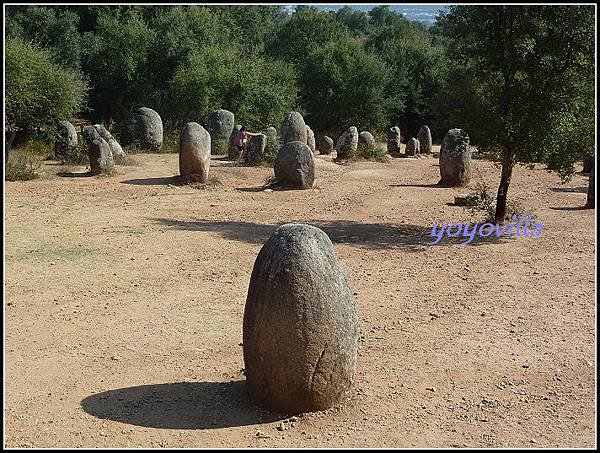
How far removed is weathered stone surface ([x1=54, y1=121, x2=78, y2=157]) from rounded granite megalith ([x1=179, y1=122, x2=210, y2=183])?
5.46 meters

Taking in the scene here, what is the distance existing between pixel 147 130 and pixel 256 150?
6.25m

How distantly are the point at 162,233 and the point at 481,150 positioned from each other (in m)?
6.74

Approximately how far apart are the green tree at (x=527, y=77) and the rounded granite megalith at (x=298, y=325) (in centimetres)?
854

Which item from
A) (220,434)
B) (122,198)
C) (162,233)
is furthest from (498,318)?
(122,198)

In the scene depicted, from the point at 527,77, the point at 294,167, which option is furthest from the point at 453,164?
the point at 527,77

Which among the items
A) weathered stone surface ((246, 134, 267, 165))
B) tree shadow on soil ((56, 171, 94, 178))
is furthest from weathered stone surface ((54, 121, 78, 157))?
weathered stone surface ((246, 134, 267, 165))

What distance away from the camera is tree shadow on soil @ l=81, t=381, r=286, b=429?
5.96 metres

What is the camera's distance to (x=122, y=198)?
17547 mm

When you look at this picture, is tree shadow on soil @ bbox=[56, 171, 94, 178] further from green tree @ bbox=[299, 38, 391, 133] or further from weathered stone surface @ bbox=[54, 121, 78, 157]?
green tree @ bbox=[299, 38, 391, 133]

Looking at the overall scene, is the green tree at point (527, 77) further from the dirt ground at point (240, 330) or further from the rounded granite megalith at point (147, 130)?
the rounded granite megalith at point (147, 130)

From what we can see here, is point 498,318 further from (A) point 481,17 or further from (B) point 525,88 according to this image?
(A) point 481,17

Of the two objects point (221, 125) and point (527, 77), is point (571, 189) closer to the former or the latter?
point (527, 77)

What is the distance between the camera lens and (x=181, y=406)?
627cm

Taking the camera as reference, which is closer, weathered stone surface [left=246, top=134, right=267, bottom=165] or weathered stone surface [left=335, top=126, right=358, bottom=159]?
weathered stone surface [left=246, top=134, right=267, bottom=165]
